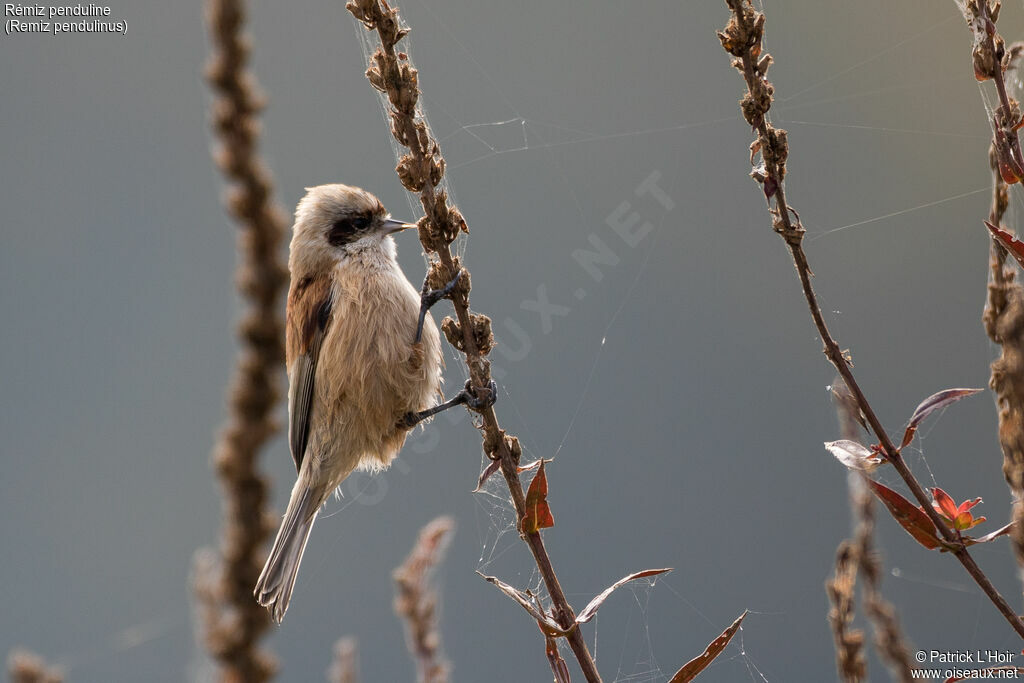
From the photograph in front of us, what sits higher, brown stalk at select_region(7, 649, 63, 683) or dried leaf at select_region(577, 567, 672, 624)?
brown stalk at select_region(7, 649, 63, 683)

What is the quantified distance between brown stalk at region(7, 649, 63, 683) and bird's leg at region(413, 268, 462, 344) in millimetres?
743

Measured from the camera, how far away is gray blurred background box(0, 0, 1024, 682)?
4.86 meters

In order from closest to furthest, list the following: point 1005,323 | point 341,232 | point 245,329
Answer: point 1005,323, point 245,329, point 341,232

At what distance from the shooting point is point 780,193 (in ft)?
3.74

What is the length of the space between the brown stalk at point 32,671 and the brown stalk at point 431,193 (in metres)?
0.62

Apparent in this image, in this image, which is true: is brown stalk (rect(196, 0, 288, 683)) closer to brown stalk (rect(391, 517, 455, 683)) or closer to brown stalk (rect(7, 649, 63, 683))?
brown stalk (rect(391, 517, 455, 683))

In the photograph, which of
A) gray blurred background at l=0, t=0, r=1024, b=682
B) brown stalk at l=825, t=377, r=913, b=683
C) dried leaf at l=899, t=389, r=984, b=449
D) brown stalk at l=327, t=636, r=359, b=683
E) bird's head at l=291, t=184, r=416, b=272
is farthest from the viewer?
gray blurred background at l=0, t=0, r=1024, b=682

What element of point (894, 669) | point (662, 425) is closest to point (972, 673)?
point (894, 669)

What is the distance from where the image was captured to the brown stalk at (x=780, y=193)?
107cm

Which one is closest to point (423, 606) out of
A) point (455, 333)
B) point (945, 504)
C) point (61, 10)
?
point (455, 333)

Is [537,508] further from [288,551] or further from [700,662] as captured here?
[288,551]

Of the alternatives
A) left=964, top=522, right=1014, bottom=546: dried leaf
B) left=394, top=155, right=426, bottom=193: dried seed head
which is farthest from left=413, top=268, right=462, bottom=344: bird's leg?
left=964, top=522, right=1014, bottom=546: dried leaf

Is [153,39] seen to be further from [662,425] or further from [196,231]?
[662,425]

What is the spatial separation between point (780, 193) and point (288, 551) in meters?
2.33
